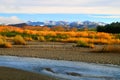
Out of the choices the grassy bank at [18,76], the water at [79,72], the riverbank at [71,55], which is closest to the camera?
the grassy bank at [18,76]

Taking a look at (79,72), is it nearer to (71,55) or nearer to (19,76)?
(19,76)

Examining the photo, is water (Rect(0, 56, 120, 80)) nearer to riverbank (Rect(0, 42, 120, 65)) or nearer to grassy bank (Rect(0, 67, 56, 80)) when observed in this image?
grassy bank (Rect(0, 67, 56, 80))

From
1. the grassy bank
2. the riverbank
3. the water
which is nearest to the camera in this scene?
the grassy bank

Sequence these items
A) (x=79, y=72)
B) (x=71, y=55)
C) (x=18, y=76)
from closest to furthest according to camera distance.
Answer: (x=18, y=76) < (x=79, y=72) < (x=71, y=55)

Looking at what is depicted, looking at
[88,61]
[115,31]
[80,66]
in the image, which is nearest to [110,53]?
[88,61]

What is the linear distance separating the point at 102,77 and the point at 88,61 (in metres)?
8.05

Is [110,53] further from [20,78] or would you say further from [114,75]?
[20,78]

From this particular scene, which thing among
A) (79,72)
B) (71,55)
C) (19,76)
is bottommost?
(71,55)

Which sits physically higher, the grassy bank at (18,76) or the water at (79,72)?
the grassy bank at (18,76)

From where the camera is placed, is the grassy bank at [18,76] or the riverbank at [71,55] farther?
the riverbank at [71,55]

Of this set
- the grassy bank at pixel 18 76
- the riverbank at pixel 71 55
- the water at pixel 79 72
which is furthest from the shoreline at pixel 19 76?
the riverbank at pixel 71 55

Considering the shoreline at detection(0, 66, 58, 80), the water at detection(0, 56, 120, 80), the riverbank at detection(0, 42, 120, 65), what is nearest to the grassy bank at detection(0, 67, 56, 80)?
the shoreline at detection(0, 66, 58, 80)

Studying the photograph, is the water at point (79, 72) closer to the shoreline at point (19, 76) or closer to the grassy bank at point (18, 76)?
the shoreline at point (19, 76)

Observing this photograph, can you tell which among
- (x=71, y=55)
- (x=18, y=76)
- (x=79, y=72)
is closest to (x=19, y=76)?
(x=18, y=76)
